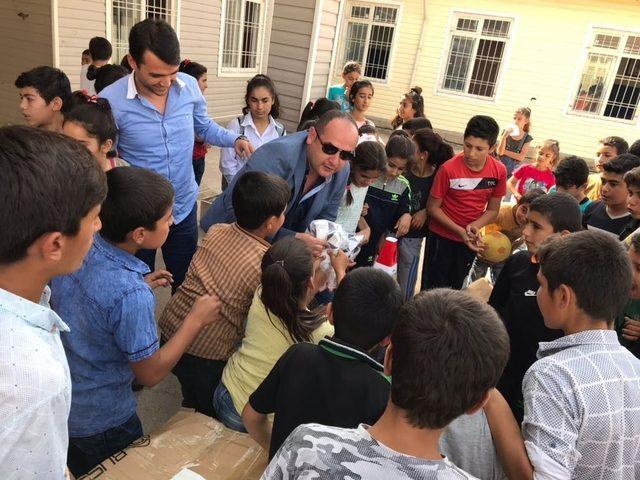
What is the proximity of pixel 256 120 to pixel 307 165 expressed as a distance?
4.86 feet

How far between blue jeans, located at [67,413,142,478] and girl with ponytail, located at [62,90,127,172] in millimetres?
1384

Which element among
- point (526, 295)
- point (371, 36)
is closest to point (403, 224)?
point (526, 295)

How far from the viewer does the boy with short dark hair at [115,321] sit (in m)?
1.52

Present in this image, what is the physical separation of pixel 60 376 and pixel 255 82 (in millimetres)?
3326

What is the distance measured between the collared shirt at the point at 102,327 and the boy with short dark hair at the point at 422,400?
32.5 inches

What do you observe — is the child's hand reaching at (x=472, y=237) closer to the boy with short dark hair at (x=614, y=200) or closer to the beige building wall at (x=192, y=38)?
the boy with short dark hair at (x=614, y=200)

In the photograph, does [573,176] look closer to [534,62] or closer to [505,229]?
[505,229]

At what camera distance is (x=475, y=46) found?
1361 cm

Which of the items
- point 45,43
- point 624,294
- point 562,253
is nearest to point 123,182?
point 562,253

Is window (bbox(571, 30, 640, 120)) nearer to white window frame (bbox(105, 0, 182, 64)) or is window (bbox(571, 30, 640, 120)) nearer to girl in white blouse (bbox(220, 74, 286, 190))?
white window frame (bbox(105, 0, 182, 64))

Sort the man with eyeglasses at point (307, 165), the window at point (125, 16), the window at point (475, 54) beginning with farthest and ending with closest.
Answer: the window at point (475, 54) < the window at point (125, 16) < the man with eyeglasses at point (307, 165)

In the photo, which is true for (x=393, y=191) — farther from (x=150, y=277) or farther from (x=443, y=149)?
(x=150, y=277)

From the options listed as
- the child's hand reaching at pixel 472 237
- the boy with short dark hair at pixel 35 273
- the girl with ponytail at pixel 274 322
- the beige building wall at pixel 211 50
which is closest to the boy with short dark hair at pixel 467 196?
the child's hand reaching at pixel 472 237

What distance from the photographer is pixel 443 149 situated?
3.72 meters
